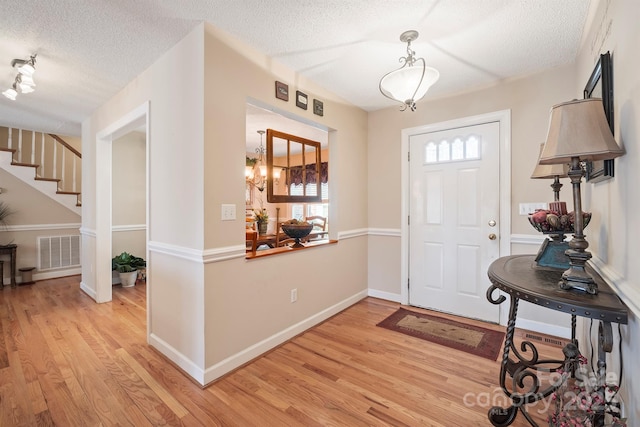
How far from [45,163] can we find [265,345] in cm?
524

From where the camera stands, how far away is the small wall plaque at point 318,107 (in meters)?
2.81

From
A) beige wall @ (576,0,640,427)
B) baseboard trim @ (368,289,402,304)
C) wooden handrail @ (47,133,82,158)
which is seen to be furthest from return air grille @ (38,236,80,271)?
beige wall @ (576,0,640,427)

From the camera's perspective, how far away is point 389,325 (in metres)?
2.79

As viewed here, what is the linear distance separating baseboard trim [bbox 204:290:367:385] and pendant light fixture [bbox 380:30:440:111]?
2112mm

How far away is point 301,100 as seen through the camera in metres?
2.65

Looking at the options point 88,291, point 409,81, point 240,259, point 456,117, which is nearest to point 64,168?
point 88,291

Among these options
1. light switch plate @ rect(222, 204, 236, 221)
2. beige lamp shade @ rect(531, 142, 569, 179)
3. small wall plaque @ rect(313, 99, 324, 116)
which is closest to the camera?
beige lamp shade @ rect(531, 142, 569, 179)

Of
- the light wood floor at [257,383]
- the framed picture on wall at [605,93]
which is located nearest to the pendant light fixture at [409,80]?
the framed picture on wall at [605,93]

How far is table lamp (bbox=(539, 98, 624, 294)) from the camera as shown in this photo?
1.10m

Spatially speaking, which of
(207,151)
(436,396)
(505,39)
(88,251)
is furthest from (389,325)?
(88,251)

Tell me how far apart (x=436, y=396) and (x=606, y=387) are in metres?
0.92

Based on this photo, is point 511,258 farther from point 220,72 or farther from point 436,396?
point 220,72

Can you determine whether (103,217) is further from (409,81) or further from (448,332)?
(448,332)

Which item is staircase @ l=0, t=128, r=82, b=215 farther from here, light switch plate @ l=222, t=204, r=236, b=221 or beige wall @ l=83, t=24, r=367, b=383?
light switch plate @ l=222, t=204, r=236, b=221
